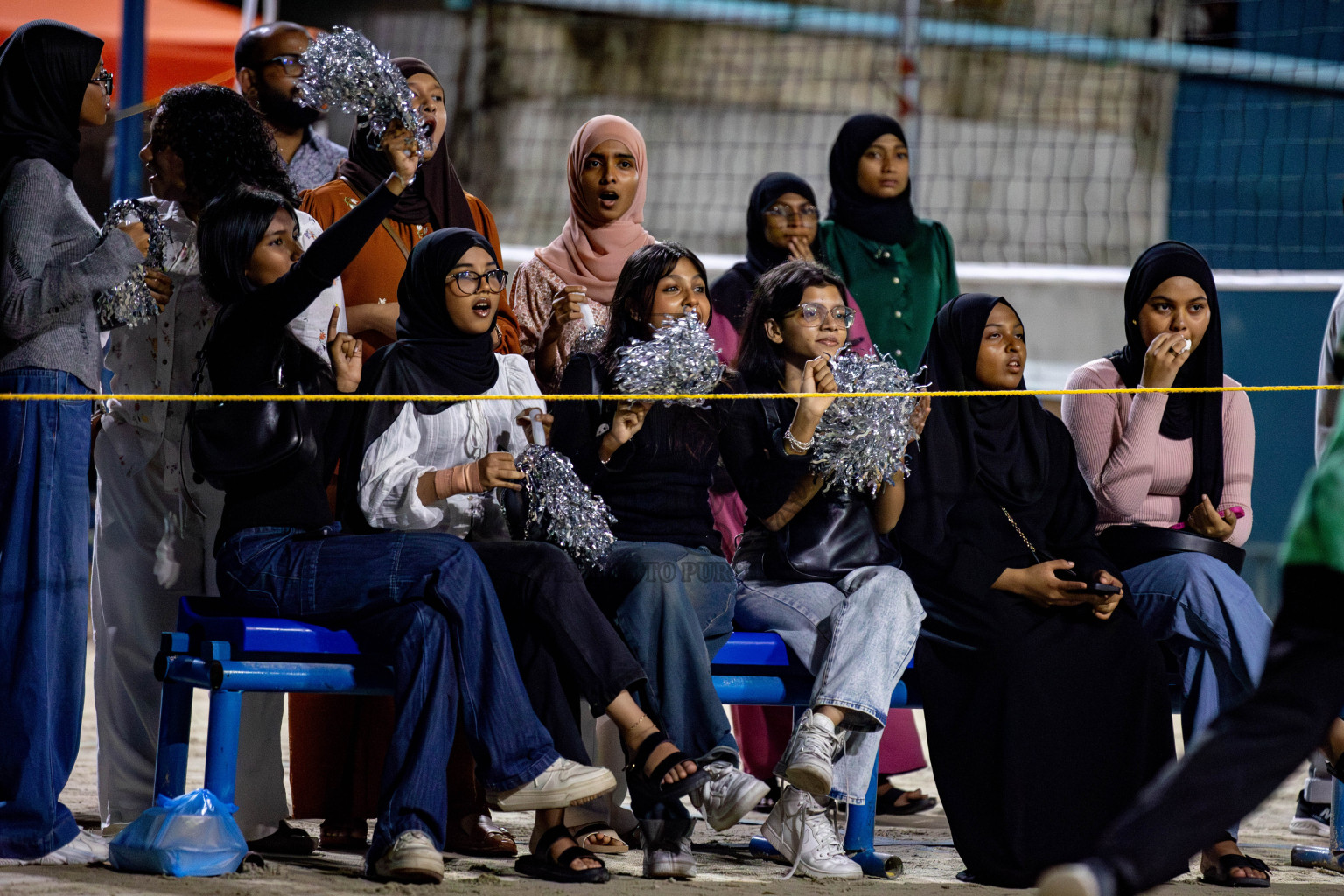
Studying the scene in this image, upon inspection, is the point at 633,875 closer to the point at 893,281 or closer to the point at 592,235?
the point at 592,235

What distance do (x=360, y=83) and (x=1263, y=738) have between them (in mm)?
2681

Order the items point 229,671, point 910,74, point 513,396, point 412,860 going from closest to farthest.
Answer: point 412,860
point 229,671
point 513,396
point 910,74

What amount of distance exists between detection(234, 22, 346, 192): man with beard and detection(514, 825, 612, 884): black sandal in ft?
7.70

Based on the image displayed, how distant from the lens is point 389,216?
462 cm

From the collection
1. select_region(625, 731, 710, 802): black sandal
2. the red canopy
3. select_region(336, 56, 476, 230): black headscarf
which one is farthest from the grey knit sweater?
the red canopy

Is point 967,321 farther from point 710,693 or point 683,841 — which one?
point 683,841

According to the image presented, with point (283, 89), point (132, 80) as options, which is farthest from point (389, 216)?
point (132, 80)

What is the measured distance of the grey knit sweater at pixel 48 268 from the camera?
372 cm

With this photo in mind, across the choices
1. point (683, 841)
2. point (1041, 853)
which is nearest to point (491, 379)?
point (683, 841)

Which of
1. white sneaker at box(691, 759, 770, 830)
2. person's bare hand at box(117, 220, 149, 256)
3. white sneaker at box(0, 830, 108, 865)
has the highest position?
person's bare hand at box(117, 220, 149, 256)

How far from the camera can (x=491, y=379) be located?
13.7 ft

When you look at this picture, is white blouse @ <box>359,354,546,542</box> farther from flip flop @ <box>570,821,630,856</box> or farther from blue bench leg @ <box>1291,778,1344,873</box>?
blue bench leg @ <box>1291,778,1344,873</box>

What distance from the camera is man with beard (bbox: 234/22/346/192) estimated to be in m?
5.11

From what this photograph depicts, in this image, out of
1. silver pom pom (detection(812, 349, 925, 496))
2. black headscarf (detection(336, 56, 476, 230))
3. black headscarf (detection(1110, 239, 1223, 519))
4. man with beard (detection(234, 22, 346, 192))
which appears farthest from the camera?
man with beard (detection(234, 22, 346, 192))
